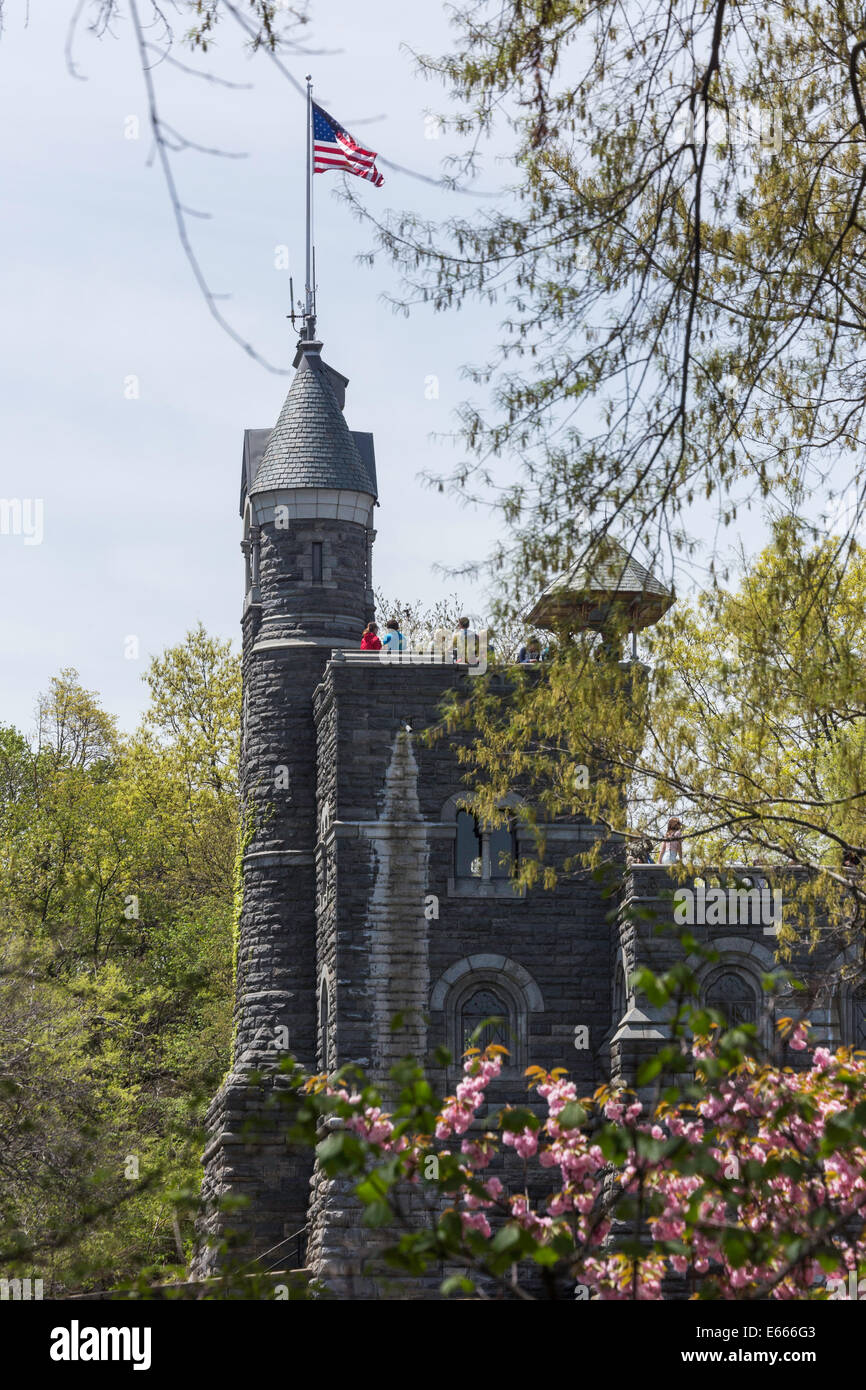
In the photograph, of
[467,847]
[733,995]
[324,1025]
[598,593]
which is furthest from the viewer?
[324,1025]

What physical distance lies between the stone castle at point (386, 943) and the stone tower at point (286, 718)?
0.04 meters

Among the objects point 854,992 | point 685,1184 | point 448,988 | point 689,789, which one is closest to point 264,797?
point 448,988

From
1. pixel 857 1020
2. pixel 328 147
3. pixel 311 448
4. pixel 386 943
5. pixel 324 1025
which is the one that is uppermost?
pixel 328 147

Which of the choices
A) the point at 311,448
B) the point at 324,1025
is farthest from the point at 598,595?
the point at 311,448

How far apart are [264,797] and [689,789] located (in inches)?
507

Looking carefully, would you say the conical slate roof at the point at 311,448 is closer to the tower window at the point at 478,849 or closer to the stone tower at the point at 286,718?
the stone tower at the point at 286,718

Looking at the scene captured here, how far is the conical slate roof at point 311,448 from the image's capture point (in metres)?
28.0

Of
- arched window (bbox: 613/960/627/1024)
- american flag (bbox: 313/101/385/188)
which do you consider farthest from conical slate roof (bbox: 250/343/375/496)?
arched window (bbox: 613/960/627/1024)

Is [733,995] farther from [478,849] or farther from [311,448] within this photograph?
[311,448]

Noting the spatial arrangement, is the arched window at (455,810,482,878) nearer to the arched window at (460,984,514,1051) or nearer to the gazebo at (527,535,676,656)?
the arched window at (460,984,514,1051)

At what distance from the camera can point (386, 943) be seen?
23984 mm

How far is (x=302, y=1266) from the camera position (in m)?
24.2

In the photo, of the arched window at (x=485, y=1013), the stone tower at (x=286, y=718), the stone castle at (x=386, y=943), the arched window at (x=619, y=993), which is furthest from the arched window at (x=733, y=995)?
the stone tower at (x=286, y=718)

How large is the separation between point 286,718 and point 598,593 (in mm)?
16135
